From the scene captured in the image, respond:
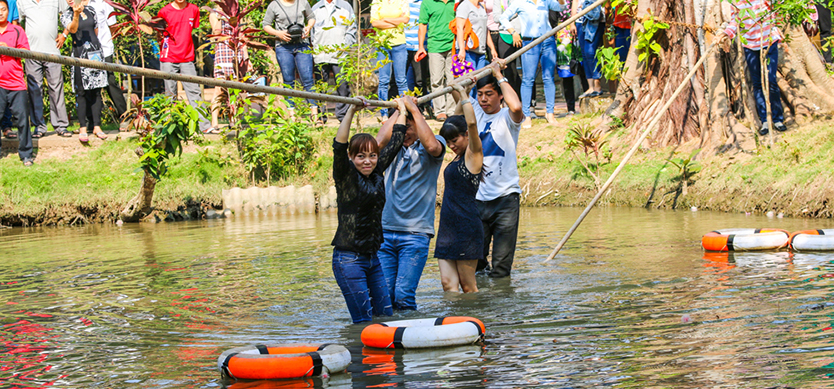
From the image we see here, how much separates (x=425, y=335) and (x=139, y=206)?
9.79 metres

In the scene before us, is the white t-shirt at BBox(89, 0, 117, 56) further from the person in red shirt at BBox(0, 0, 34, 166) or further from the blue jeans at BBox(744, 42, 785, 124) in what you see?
the blue jeans at BBox(744, 42, 785, 124)

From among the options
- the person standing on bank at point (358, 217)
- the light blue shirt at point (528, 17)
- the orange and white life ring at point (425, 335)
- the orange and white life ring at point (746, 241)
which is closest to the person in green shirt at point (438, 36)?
the light blue shirt at point (528, 17)

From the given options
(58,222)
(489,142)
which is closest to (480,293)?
(489,142)

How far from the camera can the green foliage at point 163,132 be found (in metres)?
13.0

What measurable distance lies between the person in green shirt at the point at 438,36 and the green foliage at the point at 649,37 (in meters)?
3.09

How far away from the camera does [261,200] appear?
14859 mm

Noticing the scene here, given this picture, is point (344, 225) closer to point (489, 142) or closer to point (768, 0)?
point (489, 142)

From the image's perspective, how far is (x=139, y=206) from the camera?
1395 centimetres

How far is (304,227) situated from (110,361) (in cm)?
718

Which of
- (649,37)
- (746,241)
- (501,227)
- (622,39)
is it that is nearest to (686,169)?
(649,37)

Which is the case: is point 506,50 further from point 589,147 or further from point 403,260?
point 403,260

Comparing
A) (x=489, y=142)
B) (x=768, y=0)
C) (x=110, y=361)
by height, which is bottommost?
(x=110, y=361)

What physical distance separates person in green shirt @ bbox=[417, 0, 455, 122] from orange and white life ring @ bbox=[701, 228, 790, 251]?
627cm

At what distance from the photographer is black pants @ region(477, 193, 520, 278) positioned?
7.45m
